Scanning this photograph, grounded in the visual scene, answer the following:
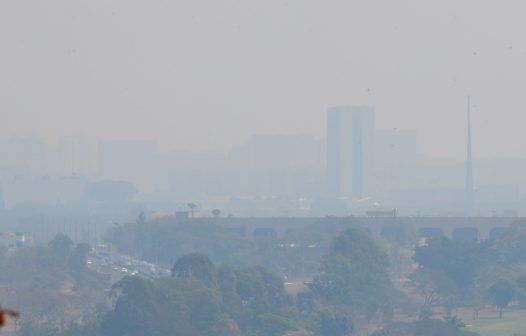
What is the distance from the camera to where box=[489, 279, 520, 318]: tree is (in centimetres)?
5584

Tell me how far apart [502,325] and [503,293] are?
182 inches

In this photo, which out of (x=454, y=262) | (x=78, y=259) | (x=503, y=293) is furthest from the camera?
(x=78, y=259)

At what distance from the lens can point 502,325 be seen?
169 feet

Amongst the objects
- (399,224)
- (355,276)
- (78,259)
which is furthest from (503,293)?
(399,224)

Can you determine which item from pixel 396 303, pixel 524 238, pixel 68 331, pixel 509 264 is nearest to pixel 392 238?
pixel 524 238

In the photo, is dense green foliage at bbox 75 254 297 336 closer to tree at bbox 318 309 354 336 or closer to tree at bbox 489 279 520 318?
tree at bbox 318 309 354 336

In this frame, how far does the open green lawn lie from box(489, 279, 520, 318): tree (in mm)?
481

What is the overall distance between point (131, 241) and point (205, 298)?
2271 inches

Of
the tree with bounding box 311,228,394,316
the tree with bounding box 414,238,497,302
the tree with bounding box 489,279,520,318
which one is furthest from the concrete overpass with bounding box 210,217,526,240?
the tree with bounding box 489,279,520,318

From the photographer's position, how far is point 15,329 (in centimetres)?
5116

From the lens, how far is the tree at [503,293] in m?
55.8

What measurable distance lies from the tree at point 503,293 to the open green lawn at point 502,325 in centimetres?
48

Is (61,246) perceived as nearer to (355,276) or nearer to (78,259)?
(78,259)

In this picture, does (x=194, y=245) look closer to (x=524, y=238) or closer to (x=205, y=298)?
(x=524, y=238)
